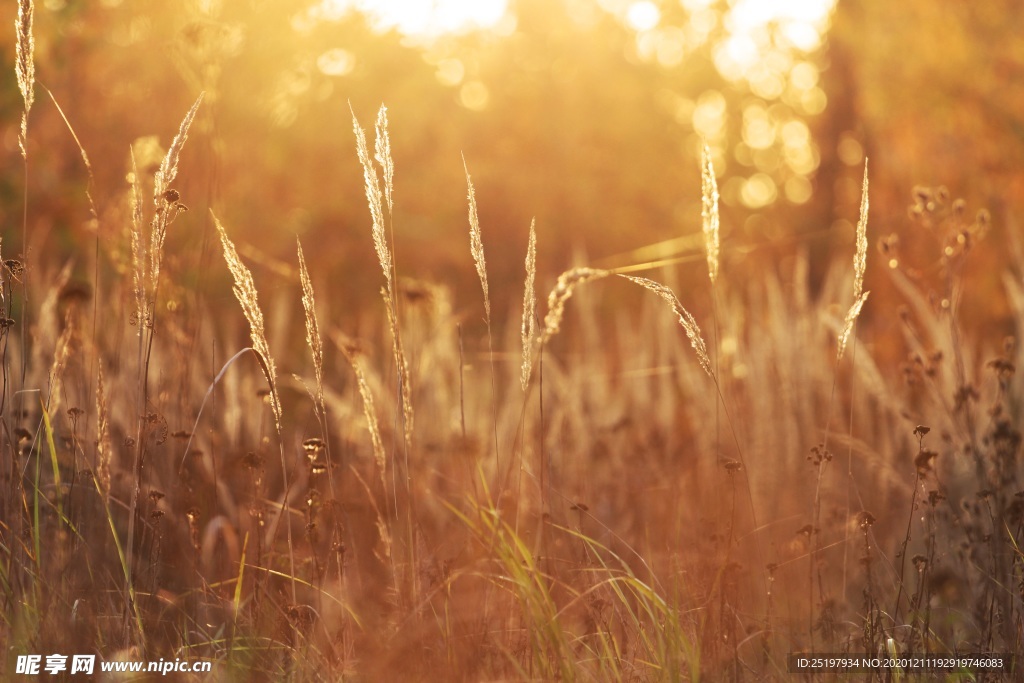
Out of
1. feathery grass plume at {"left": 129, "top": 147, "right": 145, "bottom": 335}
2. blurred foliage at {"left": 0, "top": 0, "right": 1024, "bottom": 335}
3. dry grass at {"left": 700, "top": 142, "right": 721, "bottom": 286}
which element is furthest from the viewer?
blurred foliage at {"left": 0, "top": 0, "right": 1024, "bottom": 335}

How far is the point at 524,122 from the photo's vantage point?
11430 mm

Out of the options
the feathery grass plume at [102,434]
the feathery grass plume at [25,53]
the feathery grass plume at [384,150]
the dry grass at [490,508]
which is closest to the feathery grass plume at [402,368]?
the dry grass at [490,508]

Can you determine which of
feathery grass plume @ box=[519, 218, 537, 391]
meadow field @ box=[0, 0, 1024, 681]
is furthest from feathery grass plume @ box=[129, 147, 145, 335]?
Answer: feathery grass plume @ box=[519, 218, 537, 391]

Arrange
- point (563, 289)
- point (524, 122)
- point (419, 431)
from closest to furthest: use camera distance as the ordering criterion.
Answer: point (563, 289)
point (419, 431)
point (524, 122)

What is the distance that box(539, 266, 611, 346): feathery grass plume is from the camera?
157 cm

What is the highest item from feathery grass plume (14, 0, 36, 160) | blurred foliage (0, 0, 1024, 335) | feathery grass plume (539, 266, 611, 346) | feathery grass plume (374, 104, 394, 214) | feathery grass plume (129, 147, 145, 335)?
blurred foliage (0, 0, 1024, 335)

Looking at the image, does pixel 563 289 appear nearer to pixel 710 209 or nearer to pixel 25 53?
pixel 710 209

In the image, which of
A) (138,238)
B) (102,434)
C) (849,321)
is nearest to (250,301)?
(138,238)

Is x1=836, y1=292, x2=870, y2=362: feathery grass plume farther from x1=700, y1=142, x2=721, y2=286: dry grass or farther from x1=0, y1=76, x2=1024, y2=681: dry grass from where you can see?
x1=700, y1=142, x2=721, y2=286: dry grass

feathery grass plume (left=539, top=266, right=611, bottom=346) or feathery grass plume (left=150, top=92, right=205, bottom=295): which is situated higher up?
feathery grass plume (left=150, top=92, right=205, bottom=295)

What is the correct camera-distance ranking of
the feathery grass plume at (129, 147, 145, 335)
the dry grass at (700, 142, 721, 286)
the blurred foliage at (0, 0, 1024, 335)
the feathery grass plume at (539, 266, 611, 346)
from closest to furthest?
1. the feathery grass plume at (539, 266, 611, 346)
2. the feathery grass plume at (129, 147, 145, 335)
3. the dry grass at (700, 142, 721, 286)
4. the blurred foliage at (0, 0, 1024, 335)

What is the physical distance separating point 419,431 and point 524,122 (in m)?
8.56

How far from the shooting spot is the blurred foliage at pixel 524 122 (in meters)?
4.96

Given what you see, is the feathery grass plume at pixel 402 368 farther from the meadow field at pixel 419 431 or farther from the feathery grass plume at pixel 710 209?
the feathery grass plume at pixel 710 209
